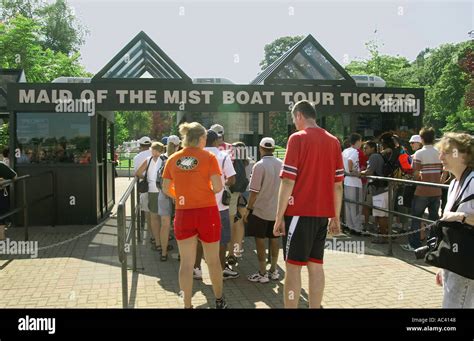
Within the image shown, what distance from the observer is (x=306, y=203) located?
3.80m

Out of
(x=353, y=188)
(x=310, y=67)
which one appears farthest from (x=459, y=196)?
(x=310, y=67)

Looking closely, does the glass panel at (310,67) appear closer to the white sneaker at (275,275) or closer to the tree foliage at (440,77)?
the white sneaker at (275,275)

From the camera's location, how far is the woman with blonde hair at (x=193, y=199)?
13.7 feet

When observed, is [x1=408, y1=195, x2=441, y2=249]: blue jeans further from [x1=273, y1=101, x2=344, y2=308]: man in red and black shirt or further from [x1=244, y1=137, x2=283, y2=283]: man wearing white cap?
[x1=273, y1=101, x2=344, y2=308]: man in red and black shirt

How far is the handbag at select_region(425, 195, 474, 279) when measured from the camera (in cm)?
299

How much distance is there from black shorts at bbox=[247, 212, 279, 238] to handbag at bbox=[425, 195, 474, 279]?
8.19 ft

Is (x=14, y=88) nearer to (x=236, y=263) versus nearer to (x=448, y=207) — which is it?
(x=236, y=263)

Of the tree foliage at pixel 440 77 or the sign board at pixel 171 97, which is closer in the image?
the sign board at pixel 171 97

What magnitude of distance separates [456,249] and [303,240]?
1.17 metres

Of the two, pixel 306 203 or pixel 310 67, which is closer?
pixel 306 203

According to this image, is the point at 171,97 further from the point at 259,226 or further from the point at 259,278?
the point at 259,278

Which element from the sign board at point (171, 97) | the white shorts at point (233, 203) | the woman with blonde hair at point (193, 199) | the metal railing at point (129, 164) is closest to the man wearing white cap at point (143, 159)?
the sign board at point (171, 97)

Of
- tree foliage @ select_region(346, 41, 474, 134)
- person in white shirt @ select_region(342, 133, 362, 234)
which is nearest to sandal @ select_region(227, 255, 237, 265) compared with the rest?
person in white shirt @ select_region(342, 133, 362, 234)

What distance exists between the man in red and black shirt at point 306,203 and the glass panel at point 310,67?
6.09 m
